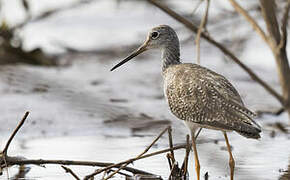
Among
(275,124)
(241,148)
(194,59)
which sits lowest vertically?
(241,148)

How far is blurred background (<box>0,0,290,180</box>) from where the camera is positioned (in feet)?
24.1

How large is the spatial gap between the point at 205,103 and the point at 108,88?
4157 millimetres

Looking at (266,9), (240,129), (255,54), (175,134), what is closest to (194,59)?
(255,54)

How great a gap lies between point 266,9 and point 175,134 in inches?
151

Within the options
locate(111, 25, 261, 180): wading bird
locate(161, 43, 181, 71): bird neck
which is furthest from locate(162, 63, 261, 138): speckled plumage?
locate(161, 43, 181, 71): bird neck

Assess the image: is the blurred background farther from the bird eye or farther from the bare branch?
the bare branch

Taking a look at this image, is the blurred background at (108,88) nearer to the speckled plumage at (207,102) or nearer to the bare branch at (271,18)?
the bare branch at (271,18)

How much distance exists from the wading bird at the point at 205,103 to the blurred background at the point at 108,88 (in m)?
0.63

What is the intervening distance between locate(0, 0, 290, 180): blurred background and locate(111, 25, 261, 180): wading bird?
628 mm

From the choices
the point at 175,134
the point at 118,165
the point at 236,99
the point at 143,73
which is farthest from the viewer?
the point at 143,73

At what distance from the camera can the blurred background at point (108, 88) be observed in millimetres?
7359

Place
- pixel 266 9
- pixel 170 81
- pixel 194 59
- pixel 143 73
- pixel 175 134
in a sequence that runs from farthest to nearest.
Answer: pixel 194 59, pixel 143 73, pixel 175 134, pixel 170 81, pixel 266 9

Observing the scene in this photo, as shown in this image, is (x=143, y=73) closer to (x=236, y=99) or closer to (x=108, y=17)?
(x=108, y=17)

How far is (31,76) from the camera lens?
1013 cm
